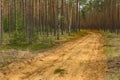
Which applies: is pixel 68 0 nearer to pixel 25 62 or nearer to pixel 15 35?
pixel 15 35

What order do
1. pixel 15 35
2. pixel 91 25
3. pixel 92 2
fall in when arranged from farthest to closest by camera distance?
pixel 92 2 < pixel 91 25 < pixel 15 35

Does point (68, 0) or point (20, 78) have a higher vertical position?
point (68, 0)

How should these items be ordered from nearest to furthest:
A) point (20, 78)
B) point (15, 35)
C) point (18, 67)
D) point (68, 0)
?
point (20, 78)
point (18, 67)
point (15, 35)
point (68, 0)

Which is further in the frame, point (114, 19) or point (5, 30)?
point (114, 19)

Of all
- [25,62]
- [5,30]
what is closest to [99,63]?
[25,62]

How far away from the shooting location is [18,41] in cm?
2439

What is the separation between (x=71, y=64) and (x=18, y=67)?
2.80 m

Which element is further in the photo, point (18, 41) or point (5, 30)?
point (5, 30)

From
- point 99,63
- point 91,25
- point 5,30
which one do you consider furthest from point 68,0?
point 99,63

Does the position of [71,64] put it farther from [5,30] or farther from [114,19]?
[114,19]

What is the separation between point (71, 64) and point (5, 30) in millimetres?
32305

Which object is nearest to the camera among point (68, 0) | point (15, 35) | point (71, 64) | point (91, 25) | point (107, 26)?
point (71, 64)

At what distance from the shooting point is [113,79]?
11016 millimetres

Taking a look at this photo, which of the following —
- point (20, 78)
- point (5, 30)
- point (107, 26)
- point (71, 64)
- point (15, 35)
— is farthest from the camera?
point (107, 26)
